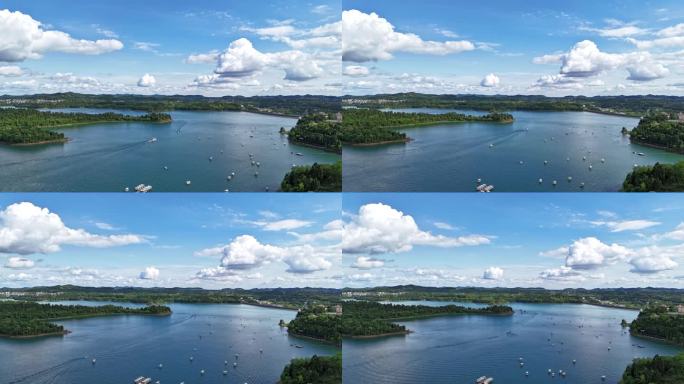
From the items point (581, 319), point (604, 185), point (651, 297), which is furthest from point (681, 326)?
point (604, 185)

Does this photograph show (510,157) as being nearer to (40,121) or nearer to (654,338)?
(654,338)

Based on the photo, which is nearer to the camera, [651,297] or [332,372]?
[332,372]

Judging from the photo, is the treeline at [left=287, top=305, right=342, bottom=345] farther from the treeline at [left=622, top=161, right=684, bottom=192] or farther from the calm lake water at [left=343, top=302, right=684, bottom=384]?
the treeline at [left=622, top=161, right=684, bottom=192]

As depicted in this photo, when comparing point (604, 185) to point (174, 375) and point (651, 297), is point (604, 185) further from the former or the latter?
point (174, 375)

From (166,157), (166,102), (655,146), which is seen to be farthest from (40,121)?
(655,146)

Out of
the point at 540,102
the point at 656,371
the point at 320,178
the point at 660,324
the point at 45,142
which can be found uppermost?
the point at 540,102
